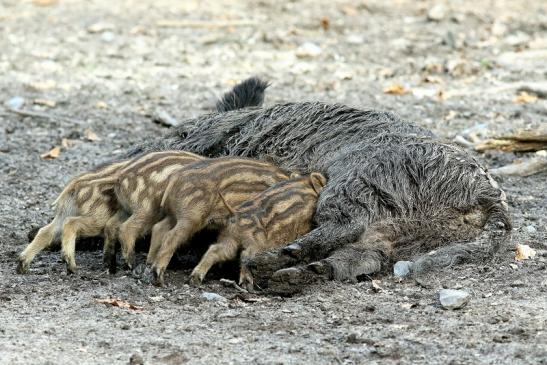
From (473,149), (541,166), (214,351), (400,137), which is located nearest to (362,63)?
(473,149)

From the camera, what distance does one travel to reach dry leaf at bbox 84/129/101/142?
9.06 meters

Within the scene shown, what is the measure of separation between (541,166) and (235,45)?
17.5ft

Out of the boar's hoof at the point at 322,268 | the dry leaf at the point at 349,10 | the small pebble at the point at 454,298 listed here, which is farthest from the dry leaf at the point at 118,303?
the dry leaf at the point at 349,10

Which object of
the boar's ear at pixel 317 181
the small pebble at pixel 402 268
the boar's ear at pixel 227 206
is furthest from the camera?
the boar's ear at pixel 317 181

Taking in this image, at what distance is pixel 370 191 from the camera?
5906 millimetres

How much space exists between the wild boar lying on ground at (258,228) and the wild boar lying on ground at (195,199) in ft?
0.38

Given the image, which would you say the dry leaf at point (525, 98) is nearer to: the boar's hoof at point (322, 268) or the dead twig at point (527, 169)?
the dead twig at point (527, 169)

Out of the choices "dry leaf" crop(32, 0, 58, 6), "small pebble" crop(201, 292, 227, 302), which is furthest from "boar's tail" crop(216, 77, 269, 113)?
"dry leaf" crop(32, 0, 58, 6)

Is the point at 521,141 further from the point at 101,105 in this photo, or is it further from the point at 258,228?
the point at 101,105

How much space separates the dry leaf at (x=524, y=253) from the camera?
19.0ft

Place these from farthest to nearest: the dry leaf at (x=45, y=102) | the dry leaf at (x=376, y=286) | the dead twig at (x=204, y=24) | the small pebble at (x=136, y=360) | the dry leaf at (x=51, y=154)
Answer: the dead twig at (x=204, y=24)
the dry leaf at (x=45, y=102)
the dry leaf at (x=51, y=154)
the dry leaf at (x=376, y=286)
the small pebble at (x=136, y=360)

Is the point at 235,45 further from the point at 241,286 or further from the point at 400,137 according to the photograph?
the point at 241,286

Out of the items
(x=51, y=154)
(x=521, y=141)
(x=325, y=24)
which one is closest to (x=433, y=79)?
(x=325, y=24)

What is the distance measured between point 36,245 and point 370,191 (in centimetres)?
177
